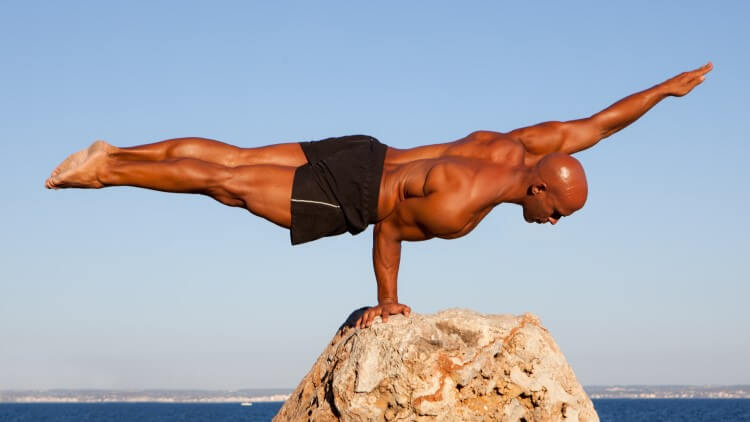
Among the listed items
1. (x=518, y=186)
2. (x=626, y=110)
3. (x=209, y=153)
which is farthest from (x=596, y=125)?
(x=209, y=153)

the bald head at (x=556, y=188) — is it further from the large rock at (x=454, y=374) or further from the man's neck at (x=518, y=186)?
the large rock at (x=454, y=374)

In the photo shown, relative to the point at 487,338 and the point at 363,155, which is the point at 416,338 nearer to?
the point at 487,338

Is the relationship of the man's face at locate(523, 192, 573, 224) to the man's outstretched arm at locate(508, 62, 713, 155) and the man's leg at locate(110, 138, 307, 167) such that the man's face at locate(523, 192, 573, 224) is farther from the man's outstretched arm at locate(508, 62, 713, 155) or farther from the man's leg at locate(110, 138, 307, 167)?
the man's leg at locate(110, 138, 307, 167)

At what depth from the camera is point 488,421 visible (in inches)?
362

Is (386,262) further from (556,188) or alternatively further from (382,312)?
(556,188)

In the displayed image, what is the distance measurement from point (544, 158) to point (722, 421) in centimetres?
9229

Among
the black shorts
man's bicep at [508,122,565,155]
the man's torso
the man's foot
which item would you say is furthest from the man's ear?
the man's foot

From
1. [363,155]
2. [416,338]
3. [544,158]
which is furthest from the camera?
[363,155]

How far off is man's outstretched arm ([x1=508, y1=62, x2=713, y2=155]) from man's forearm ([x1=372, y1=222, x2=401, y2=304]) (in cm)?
182

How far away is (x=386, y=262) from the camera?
34.3 ft

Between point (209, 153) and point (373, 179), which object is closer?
point (373, 179)

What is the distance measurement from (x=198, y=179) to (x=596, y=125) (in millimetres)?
4383

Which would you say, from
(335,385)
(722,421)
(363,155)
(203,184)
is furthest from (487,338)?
(722,421)

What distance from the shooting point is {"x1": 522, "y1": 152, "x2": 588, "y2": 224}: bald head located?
984cm
